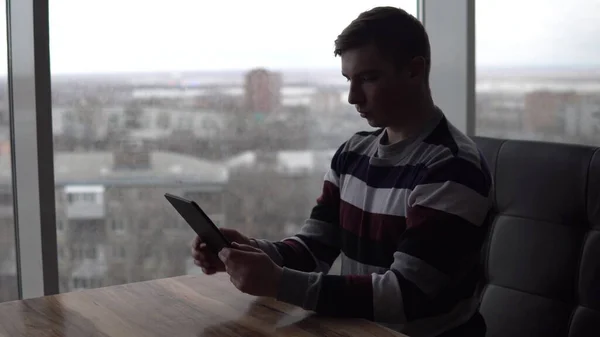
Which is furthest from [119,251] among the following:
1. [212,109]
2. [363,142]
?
[363,142]

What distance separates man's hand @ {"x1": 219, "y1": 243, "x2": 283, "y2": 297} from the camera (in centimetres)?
143

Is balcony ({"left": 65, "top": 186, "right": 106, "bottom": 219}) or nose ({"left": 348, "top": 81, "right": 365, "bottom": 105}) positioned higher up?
nose ({"left": 348, "top": 81, "right": 365, "bottom": 105})

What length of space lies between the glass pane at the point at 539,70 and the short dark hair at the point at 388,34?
1161 mm

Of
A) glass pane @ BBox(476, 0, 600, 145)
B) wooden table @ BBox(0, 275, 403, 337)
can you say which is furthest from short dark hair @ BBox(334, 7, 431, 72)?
glass pane @ BBox(476, 0, 600, 145)

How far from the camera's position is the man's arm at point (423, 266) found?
4.70 ft

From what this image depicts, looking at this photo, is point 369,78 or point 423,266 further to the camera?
point 369,78

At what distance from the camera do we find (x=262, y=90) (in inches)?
101

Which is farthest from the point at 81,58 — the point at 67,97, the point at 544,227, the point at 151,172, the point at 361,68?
the point at 544,227

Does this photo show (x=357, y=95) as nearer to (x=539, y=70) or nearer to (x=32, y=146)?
(x=32, y=146)

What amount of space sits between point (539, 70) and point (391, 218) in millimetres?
1315

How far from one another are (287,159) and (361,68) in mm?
1040

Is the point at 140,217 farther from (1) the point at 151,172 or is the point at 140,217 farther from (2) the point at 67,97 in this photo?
(2) the point at 67,97

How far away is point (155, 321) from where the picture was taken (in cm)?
140

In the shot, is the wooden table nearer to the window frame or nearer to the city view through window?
the window frame
